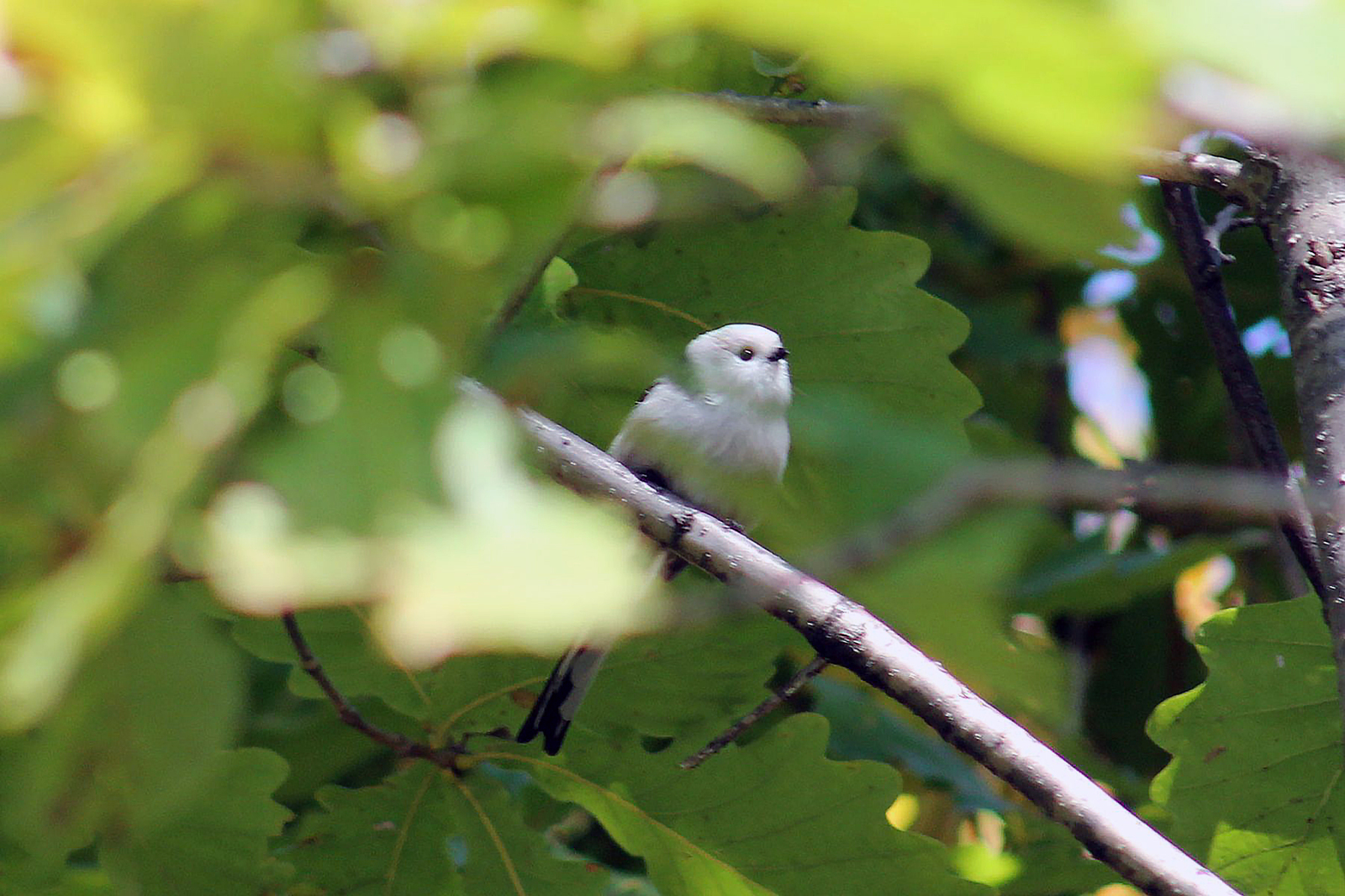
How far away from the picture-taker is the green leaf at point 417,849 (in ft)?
6.91

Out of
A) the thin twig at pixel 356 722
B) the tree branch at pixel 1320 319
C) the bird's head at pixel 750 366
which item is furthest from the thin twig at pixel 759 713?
the bird's head at pixel 750 366

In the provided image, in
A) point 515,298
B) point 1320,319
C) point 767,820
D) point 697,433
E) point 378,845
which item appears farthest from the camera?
point 697,433

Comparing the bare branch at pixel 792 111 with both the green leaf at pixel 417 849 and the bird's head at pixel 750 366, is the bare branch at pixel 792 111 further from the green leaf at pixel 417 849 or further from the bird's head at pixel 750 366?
the green leaf at pixel 417 849

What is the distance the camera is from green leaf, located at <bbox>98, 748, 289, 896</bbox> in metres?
1.89

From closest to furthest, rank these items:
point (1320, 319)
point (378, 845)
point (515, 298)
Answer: point (515, 298), point (1320, 319), point (378, 845)

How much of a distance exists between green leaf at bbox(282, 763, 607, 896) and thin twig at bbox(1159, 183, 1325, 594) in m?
1.22

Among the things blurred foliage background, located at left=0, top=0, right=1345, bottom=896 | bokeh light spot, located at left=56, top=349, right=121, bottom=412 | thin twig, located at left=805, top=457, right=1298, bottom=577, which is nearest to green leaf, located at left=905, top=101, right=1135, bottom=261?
blurred foliage background, located at left=0, top=0, right=1345, bottom=896

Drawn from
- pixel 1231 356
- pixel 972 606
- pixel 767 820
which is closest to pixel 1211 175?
pixel 1231 356

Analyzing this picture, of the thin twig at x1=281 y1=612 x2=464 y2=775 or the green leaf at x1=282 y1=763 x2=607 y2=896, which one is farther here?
the green leaf at x1=282 y1=763 x2=607 y2=896

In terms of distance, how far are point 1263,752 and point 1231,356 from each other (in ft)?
1.91

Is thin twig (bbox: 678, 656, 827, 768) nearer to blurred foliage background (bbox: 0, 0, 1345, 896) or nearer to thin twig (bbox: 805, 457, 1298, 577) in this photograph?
blurred foliage background (bbox: 0, 0, 1345, 896)

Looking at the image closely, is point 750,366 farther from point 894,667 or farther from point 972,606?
point 972,606

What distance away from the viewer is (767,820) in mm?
1938

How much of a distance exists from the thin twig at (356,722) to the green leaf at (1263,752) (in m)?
1.18
